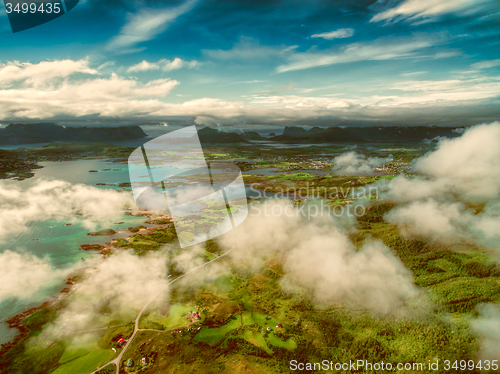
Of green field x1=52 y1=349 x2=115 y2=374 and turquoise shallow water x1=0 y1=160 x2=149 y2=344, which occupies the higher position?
turquoise shallow water x1=0 y1=160 x2=149 y2=344

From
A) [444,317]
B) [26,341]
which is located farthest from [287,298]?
[26,341]

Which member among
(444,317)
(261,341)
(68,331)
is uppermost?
(68,331)

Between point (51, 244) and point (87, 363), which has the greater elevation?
point (51, 244)

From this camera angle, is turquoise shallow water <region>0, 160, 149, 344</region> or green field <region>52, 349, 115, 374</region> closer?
green field <region>52, 349, 115, 374</region>

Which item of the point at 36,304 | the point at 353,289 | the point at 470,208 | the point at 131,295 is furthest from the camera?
the point at 470,208

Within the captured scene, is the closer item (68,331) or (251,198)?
(68,331)

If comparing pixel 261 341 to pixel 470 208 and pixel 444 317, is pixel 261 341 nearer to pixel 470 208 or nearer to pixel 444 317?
pixel 444 317

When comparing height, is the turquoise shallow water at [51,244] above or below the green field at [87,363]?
above

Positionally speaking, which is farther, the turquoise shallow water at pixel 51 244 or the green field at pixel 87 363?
the turquoise shallow water at pixel 51 244

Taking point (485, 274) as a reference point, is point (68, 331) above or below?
above

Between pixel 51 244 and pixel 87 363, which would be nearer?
pixel 87 363

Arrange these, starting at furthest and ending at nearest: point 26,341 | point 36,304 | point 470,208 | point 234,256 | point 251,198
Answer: point 251,198 → point 470,208 → point 234,256 → point 36,304 → point 26,341
